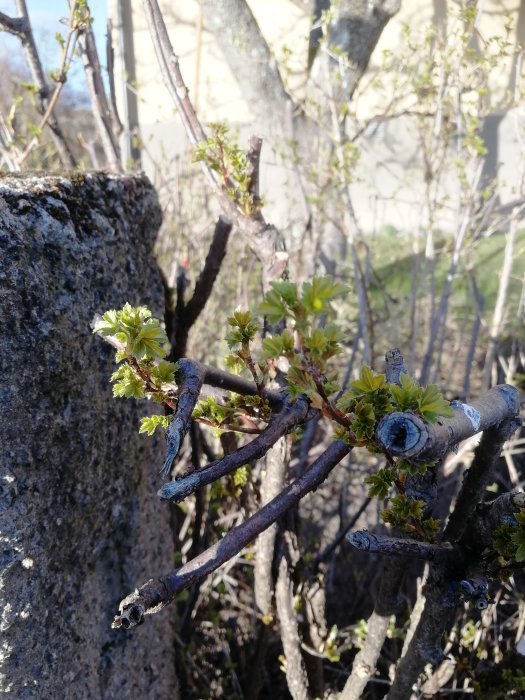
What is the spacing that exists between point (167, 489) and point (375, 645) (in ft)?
2.95

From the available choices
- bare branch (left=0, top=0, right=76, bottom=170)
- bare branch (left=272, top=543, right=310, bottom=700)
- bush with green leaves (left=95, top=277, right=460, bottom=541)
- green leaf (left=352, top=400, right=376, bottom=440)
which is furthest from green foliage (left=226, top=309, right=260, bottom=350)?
bare branch (left=0, top=0, right=76, bottom=170)

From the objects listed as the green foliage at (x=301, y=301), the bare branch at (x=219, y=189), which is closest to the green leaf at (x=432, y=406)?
the green foliage at (x=301, y=301)

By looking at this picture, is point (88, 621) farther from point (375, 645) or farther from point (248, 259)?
point (248, 259)

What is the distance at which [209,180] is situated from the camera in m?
1.49

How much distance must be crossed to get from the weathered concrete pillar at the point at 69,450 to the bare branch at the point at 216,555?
32cm

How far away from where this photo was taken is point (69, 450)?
3.54ft

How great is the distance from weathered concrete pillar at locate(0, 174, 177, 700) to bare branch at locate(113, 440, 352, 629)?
32cm

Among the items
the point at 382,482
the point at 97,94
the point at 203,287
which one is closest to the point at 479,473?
the point at 382,482

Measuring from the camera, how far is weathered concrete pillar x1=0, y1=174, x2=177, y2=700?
951mm

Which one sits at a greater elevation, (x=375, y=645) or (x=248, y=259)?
(x=248, y=259)

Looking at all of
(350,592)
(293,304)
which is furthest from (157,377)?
(350,592)

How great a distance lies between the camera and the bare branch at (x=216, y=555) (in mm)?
724

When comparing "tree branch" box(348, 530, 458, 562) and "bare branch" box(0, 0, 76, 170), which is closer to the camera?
"tree branch" box(348, 530, 458, 562)

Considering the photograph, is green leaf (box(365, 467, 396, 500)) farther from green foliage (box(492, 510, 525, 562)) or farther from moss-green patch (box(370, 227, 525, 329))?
moss-green patch (box(370, 227, 525, 329))
